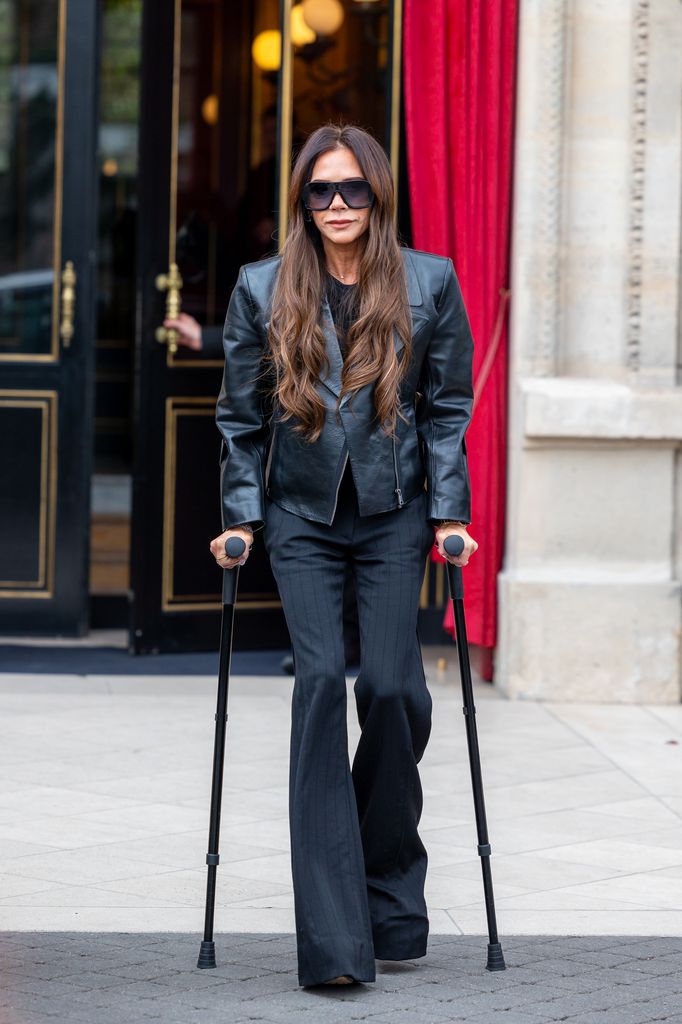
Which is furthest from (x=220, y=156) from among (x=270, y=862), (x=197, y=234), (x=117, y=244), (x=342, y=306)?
(x=117, y=244)

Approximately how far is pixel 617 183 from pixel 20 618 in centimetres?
350

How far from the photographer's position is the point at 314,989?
4305mm

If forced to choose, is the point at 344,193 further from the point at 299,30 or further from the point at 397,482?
the point at 299,30

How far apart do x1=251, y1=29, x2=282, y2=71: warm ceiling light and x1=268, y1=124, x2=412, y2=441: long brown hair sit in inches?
176

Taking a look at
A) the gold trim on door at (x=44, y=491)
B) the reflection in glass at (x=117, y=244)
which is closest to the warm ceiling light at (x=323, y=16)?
the gold trim on door at (x=44, y=491)

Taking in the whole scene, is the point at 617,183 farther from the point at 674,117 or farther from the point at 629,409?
the point at 629,409

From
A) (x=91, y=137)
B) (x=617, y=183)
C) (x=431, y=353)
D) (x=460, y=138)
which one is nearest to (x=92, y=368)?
(x=91, y=137)

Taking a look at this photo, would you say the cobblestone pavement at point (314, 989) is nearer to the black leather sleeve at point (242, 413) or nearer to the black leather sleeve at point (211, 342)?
the black leather sleeve at point (242, 413)

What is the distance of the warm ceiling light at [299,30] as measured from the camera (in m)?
8.49

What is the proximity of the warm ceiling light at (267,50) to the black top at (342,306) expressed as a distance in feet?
14.9

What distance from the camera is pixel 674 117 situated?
7.87 m

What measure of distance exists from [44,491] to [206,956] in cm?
477

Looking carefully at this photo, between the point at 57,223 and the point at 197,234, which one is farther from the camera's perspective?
the point at 57,223

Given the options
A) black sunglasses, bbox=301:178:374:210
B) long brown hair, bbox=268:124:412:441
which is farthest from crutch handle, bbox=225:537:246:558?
black sunglasses, bbox=301:178:374:210
